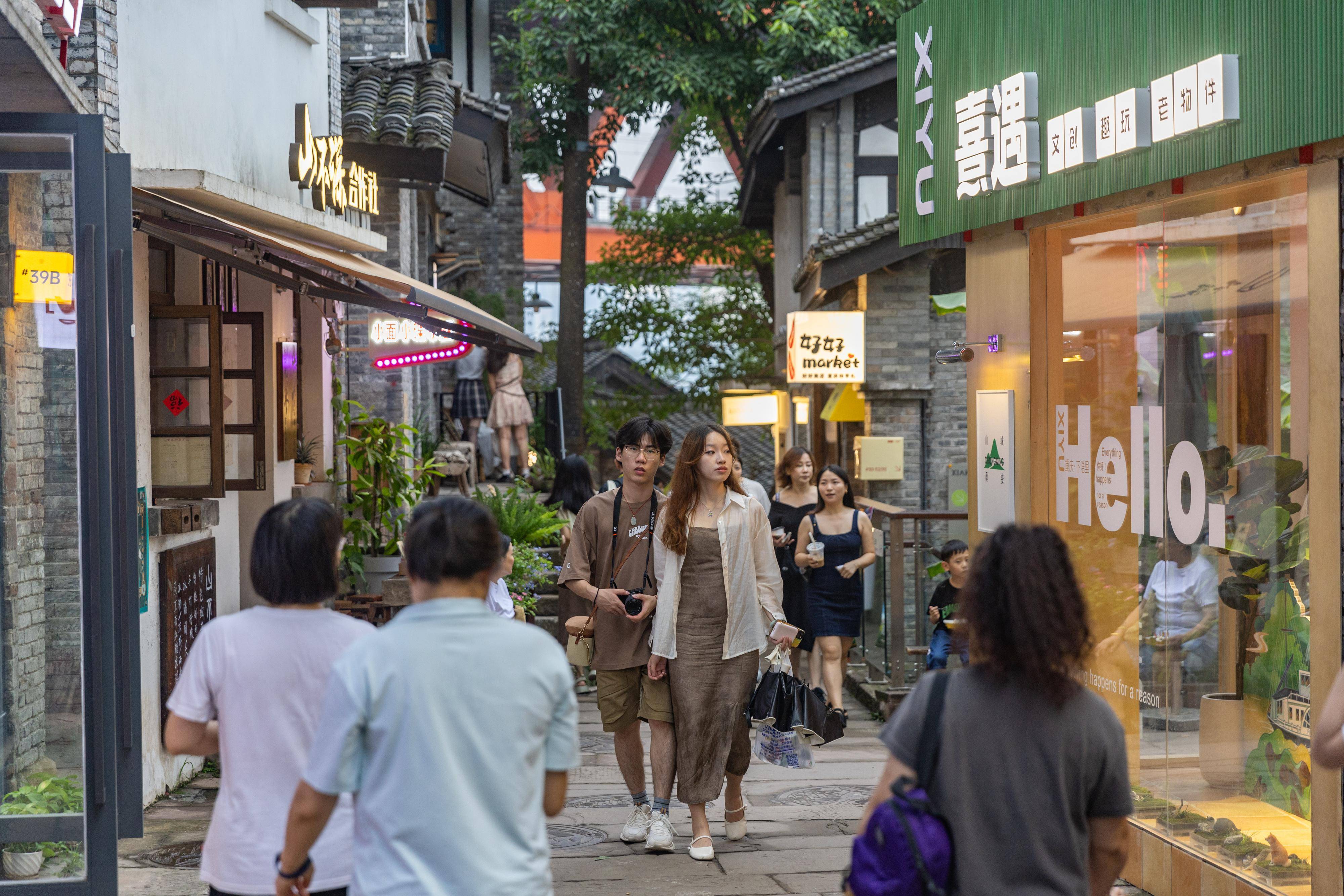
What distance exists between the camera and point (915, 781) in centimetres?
268

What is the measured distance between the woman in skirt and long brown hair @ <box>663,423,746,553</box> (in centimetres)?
1074

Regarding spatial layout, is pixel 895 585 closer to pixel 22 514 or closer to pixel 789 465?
pixel 789 465

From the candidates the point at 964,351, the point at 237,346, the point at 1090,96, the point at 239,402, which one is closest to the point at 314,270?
the point at 237,346

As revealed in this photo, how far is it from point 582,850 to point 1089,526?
2905 millimetres

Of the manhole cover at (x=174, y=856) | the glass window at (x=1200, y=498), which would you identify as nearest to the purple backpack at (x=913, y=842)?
the glass window at (x=1200, y=498)

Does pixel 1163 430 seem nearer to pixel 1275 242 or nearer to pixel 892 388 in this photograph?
pixel 1275 242

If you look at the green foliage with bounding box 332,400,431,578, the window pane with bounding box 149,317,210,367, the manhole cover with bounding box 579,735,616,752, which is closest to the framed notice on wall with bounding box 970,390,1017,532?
the manhole cover with bounding box 579,735,616,752

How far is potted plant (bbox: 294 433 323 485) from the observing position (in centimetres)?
1066

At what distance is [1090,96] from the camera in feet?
18.7

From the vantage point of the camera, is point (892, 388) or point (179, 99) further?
point (892, 388)

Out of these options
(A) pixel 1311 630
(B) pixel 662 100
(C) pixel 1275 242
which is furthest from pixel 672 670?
(B) pixel 662 100

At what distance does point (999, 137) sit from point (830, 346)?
25.3 feet

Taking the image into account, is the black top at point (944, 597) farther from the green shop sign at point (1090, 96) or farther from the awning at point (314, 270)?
the awning at point (314, 270)

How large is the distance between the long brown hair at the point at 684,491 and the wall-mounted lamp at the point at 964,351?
175cm
